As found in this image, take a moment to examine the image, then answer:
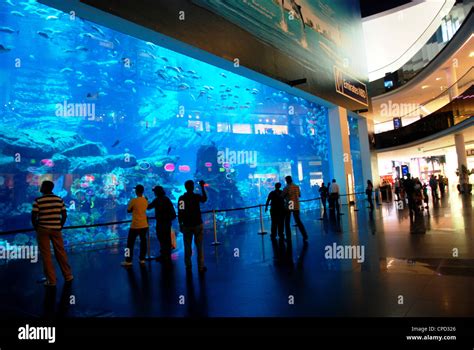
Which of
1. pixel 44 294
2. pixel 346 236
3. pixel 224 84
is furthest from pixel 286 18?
pixel 224 84

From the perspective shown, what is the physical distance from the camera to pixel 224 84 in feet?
128

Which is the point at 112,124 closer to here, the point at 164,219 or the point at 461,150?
the point at 164,219

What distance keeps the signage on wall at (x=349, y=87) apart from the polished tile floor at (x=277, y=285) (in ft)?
36.6

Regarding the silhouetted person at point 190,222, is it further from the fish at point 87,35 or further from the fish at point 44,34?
the fish at point 87,35

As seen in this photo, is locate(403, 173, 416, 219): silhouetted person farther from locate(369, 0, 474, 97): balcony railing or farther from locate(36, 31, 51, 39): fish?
locate(36, 31, 51, 39): fish

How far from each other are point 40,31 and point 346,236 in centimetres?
2412

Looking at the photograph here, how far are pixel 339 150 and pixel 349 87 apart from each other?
3540mm

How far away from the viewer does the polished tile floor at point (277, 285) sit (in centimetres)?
335

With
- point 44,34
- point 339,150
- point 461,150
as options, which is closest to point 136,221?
point 339,150

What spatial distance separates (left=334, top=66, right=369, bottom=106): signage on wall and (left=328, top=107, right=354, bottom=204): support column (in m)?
1.13

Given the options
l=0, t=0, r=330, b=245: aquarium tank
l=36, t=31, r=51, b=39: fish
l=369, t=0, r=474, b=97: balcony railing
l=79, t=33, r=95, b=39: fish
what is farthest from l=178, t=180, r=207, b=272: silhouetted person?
l=79, t=33, r=95, b=39: fish

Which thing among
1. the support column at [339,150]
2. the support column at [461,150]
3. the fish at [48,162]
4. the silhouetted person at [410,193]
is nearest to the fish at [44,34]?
the fish at [48,162]

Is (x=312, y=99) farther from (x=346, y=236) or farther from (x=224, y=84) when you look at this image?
(x=224, y=84)

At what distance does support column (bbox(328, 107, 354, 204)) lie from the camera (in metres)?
18.5
